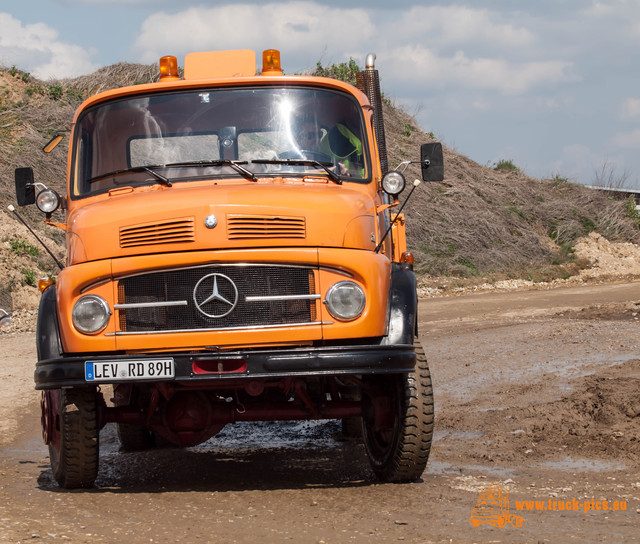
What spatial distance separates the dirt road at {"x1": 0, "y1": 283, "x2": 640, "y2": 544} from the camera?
4730 millimetres

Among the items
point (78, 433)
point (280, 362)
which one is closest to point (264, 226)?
point (280, 362)

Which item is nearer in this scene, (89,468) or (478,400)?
(89,468)

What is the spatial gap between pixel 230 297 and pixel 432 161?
83.8 inches

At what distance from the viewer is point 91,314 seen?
5.48m

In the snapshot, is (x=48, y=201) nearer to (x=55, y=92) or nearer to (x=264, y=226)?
(x=264, y=226)

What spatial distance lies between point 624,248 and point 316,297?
2922 centimetres

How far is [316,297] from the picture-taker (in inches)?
212

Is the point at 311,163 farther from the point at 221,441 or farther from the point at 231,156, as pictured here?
the point at 221,441

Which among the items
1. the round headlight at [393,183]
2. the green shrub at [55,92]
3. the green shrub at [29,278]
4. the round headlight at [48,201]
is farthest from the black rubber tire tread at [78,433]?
the green shrub at [55,92]

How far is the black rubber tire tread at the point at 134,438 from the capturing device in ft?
25.9

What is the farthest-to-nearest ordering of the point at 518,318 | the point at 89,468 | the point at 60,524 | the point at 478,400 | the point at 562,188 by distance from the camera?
the point at 562,188 → the point at 518,318 → the point at 478,400 → the point at 89,468 → the point at 60,524

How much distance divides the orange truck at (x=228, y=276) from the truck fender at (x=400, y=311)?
0.01 metres

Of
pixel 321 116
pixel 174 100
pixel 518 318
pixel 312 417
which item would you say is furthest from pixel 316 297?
pixel 518 318

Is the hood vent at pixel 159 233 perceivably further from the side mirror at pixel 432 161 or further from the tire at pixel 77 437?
the side mirror at pixel 432 161
